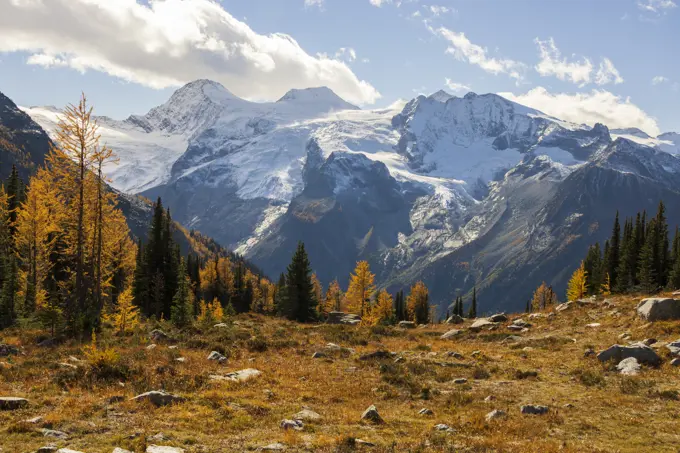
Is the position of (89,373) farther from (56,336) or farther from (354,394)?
(56,336)

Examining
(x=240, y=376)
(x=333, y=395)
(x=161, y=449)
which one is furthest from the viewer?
(x=240, y=376)

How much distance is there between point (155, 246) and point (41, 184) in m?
24.1

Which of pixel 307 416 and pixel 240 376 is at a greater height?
pixel 307 416

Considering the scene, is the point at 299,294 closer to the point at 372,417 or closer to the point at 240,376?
the point at 240,376

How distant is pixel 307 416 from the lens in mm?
15906

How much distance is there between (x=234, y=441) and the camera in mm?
13141

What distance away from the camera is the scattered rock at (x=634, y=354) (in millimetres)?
23828

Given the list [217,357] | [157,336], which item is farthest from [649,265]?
[157,336]

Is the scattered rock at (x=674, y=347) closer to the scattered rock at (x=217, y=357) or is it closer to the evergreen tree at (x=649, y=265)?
the scattered rock at (x=217, y=357)

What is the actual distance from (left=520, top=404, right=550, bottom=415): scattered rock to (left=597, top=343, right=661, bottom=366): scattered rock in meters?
9.71

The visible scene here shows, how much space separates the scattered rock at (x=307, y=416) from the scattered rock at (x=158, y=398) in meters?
3.88

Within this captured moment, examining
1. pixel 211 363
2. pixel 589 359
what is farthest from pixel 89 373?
pixel 589 359

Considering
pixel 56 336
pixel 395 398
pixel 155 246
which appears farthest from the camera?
pixel 155 246

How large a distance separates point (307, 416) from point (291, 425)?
1314 millimetres
